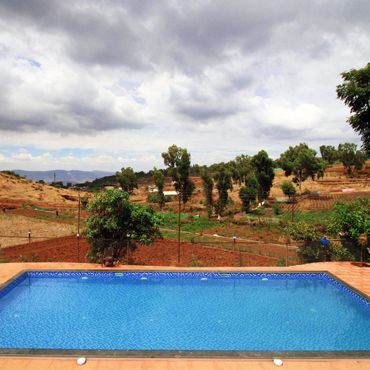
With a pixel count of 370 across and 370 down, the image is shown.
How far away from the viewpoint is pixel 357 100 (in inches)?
925

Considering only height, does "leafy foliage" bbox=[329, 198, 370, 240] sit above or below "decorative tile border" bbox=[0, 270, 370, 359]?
above

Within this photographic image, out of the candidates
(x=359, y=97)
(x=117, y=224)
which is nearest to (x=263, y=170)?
(x=359, y=97)

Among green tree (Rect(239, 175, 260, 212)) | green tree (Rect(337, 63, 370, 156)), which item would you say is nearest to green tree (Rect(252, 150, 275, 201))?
green tree (Rect(239, 175, 260, 212))

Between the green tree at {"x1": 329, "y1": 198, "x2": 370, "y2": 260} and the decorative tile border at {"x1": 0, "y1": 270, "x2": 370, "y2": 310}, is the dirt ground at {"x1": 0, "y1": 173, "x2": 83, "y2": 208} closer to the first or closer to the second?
the decorative tile border at {"x1": 0, "y1": 270, "x2": 370, "y2": 310}

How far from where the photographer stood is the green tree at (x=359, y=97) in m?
22.9

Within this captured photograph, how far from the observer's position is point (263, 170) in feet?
148

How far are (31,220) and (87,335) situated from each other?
2774cm

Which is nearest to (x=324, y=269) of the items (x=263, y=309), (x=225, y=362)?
(x=263, y=309)

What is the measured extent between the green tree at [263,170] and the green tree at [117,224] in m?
32.4

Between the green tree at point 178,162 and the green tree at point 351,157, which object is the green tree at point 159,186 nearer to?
the green tree at point 178,162

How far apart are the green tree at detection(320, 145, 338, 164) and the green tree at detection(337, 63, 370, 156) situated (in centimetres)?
6962

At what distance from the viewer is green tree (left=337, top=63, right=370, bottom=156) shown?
2292cm

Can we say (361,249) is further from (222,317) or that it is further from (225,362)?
(225,362)

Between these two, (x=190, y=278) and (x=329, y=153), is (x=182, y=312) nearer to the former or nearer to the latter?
(x=190, y=278)
